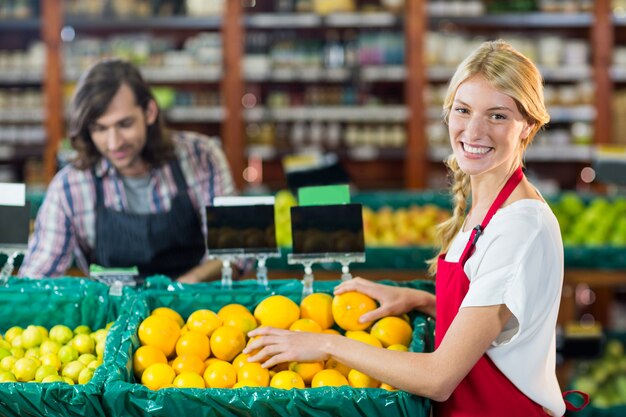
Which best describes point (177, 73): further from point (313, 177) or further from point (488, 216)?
point (488, 216)

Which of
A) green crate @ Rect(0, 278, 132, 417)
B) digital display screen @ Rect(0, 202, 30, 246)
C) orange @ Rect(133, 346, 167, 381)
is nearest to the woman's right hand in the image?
orange @ Rect(133, 346, 167, 381)

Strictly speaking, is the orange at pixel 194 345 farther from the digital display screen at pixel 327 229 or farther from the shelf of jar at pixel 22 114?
the shelf of jar at pixel 22 114

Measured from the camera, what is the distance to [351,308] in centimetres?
196

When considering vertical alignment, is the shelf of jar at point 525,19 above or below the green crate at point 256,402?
Answer: above

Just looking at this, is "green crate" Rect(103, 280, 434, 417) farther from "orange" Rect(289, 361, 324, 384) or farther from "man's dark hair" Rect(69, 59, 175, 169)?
"man's dark hair" Rect(69, 59, 175, 169)

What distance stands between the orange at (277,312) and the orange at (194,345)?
15cm

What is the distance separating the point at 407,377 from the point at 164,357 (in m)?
0.57

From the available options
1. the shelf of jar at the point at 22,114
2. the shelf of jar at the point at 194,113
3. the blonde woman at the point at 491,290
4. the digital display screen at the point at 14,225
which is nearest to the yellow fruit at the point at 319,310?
the blonde woman at the point at 491,290

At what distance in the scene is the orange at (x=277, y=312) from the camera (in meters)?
1.96

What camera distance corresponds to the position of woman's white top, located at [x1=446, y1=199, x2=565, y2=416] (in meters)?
1.57

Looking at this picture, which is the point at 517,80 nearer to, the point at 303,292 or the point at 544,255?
the point at 544,255

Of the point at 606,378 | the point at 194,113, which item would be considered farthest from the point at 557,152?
the point at 194,113

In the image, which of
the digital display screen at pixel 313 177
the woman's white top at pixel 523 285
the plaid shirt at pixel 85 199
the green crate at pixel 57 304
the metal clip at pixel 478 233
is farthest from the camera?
the digital display screen at pixel 313 177

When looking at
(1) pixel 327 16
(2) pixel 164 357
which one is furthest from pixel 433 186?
(2) pixel 164 357
